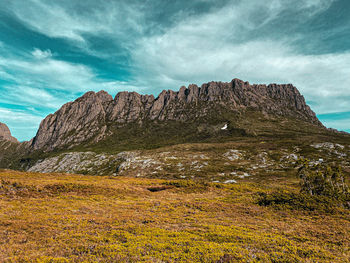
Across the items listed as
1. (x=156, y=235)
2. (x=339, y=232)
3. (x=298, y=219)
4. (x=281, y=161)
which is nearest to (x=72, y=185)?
(x=156, y=235)

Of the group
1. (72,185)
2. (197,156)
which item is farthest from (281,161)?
(72,185)

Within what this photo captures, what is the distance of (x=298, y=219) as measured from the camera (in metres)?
26.5

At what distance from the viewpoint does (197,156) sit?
6299 inches

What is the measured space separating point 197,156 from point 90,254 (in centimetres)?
14822

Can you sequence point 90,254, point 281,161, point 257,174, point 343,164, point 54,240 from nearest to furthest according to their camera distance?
point 90,254
point 54,240
point 257,174
point 343,164
point 281,161

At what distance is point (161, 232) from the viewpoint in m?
19.8

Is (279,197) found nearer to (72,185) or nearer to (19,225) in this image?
(19,225)

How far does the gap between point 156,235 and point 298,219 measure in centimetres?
2146

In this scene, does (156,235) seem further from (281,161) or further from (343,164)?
(343,164)

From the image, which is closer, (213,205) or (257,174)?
(213,205)

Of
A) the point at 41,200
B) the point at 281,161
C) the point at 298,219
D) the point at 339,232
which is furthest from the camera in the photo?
the point at 281,161

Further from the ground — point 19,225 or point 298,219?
point 19,225

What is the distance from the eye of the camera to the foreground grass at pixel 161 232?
14820mm

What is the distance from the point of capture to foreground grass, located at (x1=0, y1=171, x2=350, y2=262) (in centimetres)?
1482
